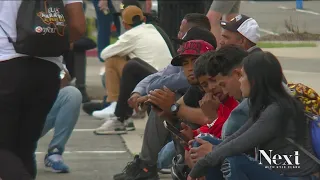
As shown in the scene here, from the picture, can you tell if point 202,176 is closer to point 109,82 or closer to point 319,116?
point 319,116

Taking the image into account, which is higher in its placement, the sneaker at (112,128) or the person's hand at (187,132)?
the person's hand at (187,132)

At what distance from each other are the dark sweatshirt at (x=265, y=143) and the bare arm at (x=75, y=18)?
4.40 ft

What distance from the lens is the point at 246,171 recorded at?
16.7 ft

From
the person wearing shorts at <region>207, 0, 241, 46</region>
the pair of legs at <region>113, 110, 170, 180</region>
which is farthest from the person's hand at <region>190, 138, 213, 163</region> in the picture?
the person wearing shorts at <region>207, 0, 241, 46</region>

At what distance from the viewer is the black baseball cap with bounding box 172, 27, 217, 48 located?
6957 millimetres

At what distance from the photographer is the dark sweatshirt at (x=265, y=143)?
4891mm

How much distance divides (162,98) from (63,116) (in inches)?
70.9

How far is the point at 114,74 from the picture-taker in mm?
10086

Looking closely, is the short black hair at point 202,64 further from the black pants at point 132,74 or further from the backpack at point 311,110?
the black pants at point 132,74

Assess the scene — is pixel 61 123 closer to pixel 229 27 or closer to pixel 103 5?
pixel 229 27

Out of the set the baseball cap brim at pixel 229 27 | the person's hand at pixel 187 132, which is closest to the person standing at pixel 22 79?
the person's hand at pixel 187 132

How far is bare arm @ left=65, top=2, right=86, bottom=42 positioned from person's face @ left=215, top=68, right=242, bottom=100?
0.96 metres

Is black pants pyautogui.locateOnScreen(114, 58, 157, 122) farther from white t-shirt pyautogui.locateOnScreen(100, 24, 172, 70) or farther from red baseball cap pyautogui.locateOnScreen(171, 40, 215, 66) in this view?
red baseball cap pyautogui.locateOnScreen(171, 40, 215, 66)

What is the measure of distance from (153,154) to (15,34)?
6.44ft
